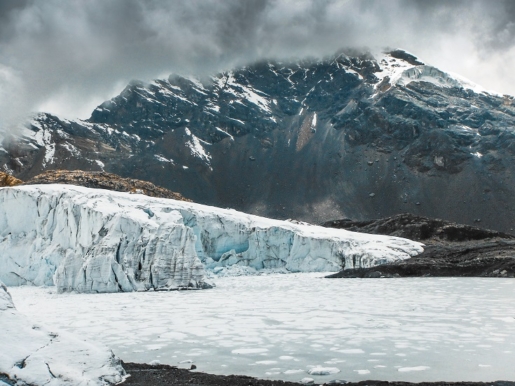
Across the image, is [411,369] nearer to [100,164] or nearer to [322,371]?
[322,371]

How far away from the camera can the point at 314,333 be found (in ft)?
29.8

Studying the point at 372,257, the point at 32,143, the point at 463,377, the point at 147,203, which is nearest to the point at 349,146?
the point at 32,143

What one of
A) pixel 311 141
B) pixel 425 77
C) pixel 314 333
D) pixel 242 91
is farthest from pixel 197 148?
pixel 314 333

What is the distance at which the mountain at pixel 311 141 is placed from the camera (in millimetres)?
95625

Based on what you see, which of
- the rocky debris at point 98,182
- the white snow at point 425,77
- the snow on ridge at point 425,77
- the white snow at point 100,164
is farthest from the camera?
the white snow at point 425,77

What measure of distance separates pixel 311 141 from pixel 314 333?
11193cm

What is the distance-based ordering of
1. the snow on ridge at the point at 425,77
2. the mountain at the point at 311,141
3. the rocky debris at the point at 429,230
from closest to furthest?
the rocky debris at the point at 429,230, the mountain at the point at 311,141, the snow on ridge at the point at 425,77

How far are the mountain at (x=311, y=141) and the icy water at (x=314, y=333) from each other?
7580cm

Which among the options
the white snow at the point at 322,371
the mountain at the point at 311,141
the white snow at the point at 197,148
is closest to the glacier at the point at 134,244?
the white snow at the point at 322,371

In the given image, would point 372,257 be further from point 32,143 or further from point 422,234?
point 32,143

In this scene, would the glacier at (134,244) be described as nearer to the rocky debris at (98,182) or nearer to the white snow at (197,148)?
the rocky debris at (98,182)

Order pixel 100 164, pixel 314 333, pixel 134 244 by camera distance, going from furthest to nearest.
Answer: pixel 100 164, pixel 134 244, pixel 314 333

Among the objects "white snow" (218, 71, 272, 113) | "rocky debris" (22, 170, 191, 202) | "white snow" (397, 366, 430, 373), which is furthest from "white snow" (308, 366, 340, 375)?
"white snow" (218, 71, 272, 113)

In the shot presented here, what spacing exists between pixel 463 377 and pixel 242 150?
11592 cm
